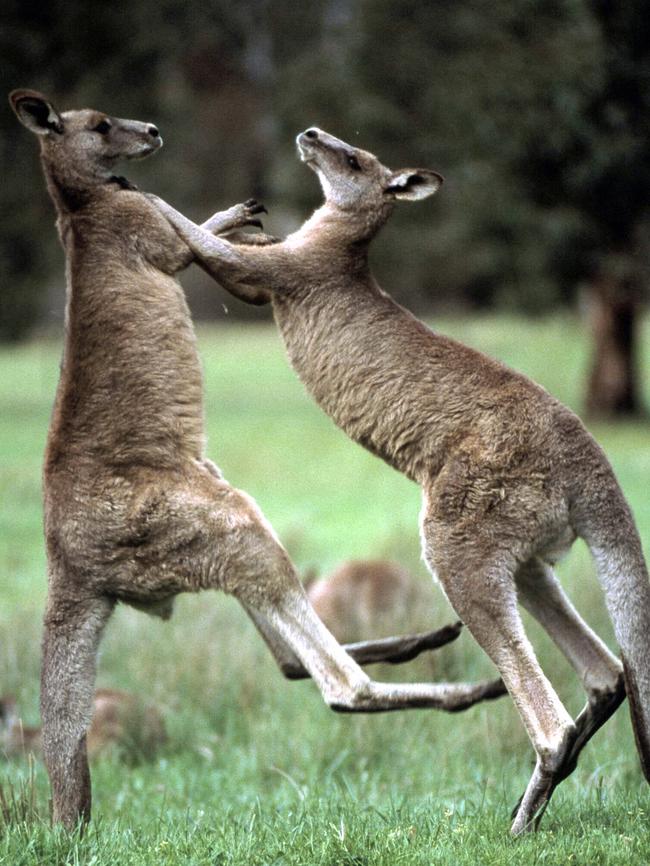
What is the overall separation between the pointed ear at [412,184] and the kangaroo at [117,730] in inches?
133

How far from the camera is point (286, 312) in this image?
20.6ft

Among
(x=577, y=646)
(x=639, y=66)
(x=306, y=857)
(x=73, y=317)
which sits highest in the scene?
(x=639, y=66)

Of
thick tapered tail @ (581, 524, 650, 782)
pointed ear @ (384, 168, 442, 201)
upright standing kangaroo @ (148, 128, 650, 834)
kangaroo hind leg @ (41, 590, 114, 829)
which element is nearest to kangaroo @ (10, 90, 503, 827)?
kangaroo hind leg @ (41, 590, 114, 829)

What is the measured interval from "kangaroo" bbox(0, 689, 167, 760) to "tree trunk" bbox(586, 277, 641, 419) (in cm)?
1648

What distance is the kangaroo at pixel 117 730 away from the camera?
26.3 ft

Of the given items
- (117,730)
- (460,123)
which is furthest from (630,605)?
(460,123)

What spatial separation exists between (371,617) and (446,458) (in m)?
3.92

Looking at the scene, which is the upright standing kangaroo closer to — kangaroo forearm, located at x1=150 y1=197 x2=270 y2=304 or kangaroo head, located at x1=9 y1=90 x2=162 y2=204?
kangaroo forearm, located at x1=150 y1=197 x2=270 y2=304

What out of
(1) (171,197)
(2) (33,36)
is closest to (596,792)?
(2) (33,36)

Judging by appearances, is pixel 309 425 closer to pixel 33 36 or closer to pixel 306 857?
pixel 33 36

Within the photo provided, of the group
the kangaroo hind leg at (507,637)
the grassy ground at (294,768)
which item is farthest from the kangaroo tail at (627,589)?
the grassy ground at (294,768)

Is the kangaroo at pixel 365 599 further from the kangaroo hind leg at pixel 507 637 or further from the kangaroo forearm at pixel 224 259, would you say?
the kangaroo hind leg at pixel 507 637

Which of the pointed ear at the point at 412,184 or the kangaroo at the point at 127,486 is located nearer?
the kangaroo at the point at 127,486

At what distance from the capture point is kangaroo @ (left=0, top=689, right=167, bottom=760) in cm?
801
